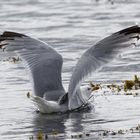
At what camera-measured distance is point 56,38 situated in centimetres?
1580

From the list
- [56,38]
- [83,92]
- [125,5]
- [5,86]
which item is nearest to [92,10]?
[125,5]

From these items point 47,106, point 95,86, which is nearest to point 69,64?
point 95,86

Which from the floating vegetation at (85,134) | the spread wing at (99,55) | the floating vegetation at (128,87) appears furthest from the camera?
the floating vegetation at (128,87)

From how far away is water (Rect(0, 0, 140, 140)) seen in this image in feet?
28.5

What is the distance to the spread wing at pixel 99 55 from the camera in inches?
362

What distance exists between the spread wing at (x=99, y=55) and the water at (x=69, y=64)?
0.37 metres

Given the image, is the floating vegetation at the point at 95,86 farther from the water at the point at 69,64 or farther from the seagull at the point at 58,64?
the seagull at the point at 58,64

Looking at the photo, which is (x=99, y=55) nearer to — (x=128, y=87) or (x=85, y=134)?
(x=128, y=87)

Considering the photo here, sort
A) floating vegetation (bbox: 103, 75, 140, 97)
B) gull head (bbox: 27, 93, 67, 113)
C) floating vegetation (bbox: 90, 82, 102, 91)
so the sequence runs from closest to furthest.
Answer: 1. gull head (bbox: 27, 93, 67, 113)
2. floating vegetation (bbox: 103, 75, 140, 97)
3. floating vegetation (bbox: 90, 82, 102, 91)

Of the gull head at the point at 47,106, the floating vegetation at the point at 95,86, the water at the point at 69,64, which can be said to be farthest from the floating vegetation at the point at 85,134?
the floating vegetation at the point at 95,86

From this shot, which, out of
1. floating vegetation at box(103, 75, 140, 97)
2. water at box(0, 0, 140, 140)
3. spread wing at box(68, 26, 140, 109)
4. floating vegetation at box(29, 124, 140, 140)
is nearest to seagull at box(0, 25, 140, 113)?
spread wing at box(68, 26, 140, 109)

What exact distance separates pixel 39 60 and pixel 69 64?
309 centimetres

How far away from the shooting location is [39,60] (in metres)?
9.93

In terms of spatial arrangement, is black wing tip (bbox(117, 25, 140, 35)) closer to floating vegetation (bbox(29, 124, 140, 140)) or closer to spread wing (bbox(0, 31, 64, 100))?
spread wing (bbox(0, 31, 64, 100))
